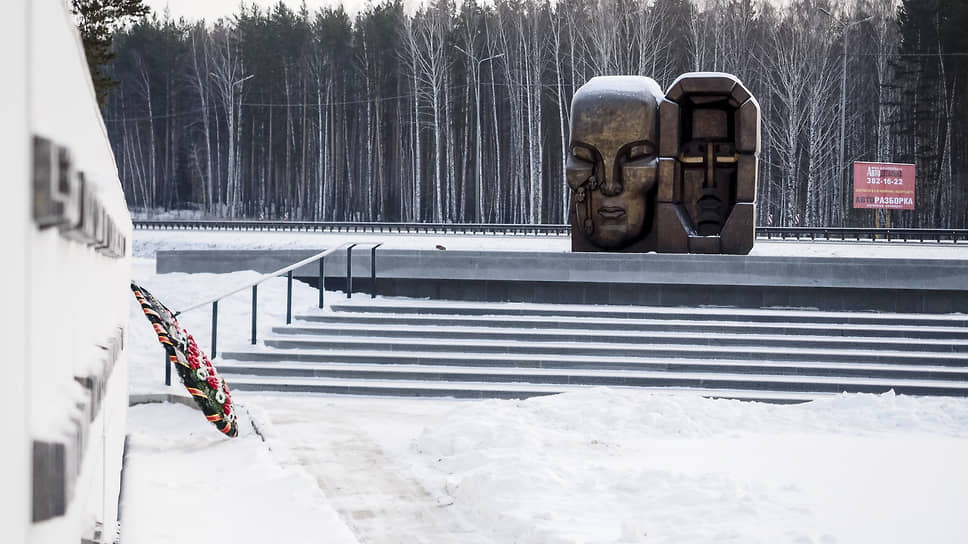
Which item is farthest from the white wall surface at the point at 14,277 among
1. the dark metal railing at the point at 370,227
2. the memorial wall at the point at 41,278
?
the dark metal railing at the point at 370,227

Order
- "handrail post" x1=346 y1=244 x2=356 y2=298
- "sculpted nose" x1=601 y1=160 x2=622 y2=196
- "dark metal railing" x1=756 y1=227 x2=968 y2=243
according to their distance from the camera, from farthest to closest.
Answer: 1. "dark metal railing" x1=756 y1=227 x2=968 y2=243
2. "sculpted nose" x1=601 y1=160 x2=622 y2=196
3. "handrail post" x1=346 y1=244 x2=356 y2=298

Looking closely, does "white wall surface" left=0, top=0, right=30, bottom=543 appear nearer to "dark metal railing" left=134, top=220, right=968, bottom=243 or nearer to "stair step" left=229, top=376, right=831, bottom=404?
"stair step" left=229, top=376, right=831, bottom=404

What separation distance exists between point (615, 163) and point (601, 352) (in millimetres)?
3854

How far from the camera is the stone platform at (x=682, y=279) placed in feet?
41.6

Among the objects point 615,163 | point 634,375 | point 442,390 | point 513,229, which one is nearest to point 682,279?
point 615,163

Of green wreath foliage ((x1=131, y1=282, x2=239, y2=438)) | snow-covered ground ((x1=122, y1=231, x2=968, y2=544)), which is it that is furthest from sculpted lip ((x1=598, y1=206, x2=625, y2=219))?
green wreath foliage ((x1=131, y1=282, x2=239, y2=438))

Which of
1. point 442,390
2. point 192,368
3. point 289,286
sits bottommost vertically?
point 442,390

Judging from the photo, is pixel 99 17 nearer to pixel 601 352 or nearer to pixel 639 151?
pixel 639 151

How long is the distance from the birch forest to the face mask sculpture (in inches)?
745

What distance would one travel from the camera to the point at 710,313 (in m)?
12.1

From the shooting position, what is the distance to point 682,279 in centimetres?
1277

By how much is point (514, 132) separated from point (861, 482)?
1297 inches

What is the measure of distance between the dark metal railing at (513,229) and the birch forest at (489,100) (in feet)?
17.7

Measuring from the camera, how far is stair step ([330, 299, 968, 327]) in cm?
1206
